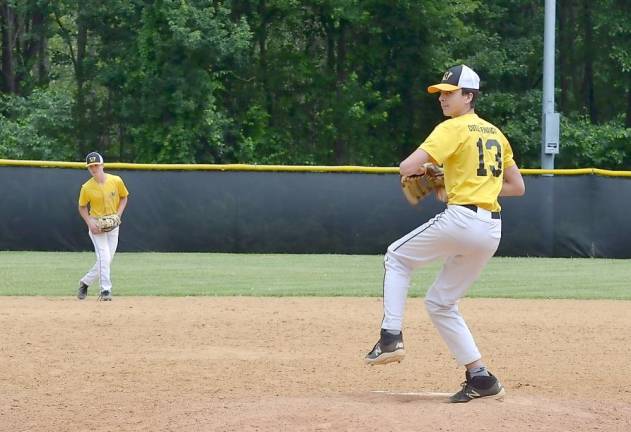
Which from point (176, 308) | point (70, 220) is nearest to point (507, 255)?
point (70, 220)

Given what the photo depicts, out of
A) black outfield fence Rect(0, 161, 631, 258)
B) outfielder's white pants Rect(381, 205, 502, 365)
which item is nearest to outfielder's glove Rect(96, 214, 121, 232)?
outfielder's white pants Rect(381, 205, 502, 365)

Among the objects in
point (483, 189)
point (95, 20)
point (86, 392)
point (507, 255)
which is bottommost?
point (507, 255)

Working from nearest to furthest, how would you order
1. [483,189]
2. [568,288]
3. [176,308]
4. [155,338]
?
[483,189] → [155,338] → [176,308] → [568,288]

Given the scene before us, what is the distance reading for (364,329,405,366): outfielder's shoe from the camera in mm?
6328

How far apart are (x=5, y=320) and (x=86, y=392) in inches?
156

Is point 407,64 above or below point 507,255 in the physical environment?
above

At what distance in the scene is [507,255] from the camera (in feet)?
70.4

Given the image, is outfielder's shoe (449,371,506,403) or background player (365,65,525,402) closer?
background player (365,65,525,402)

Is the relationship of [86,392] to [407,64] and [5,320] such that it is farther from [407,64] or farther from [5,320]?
[407,64]

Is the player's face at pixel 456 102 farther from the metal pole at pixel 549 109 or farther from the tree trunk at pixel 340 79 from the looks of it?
the tree trunk at pixel 340 79

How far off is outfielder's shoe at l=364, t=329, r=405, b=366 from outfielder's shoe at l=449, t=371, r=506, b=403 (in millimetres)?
461

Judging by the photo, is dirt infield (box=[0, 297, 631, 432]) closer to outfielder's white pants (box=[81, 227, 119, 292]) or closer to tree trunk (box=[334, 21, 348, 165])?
outfielder's white pants (box=[81, 227, 119, 292])

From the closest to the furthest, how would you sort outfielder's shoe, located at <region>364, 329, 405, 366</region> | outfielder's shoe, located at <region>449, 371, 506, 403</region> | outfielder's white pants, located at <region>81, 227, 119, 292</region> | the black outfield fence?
1. outfielder's shoe, located at <region>364, 329, 405, 366</region>
2. outfielder's shoe, located at <region>449, 371, 506, 403</region>
3. outfielder's white pants, located at <region>81, 227, 119, 292</region>
4. the black outfield fence

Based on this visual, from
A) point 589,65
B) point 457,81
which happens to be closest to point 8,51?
point 589,65
